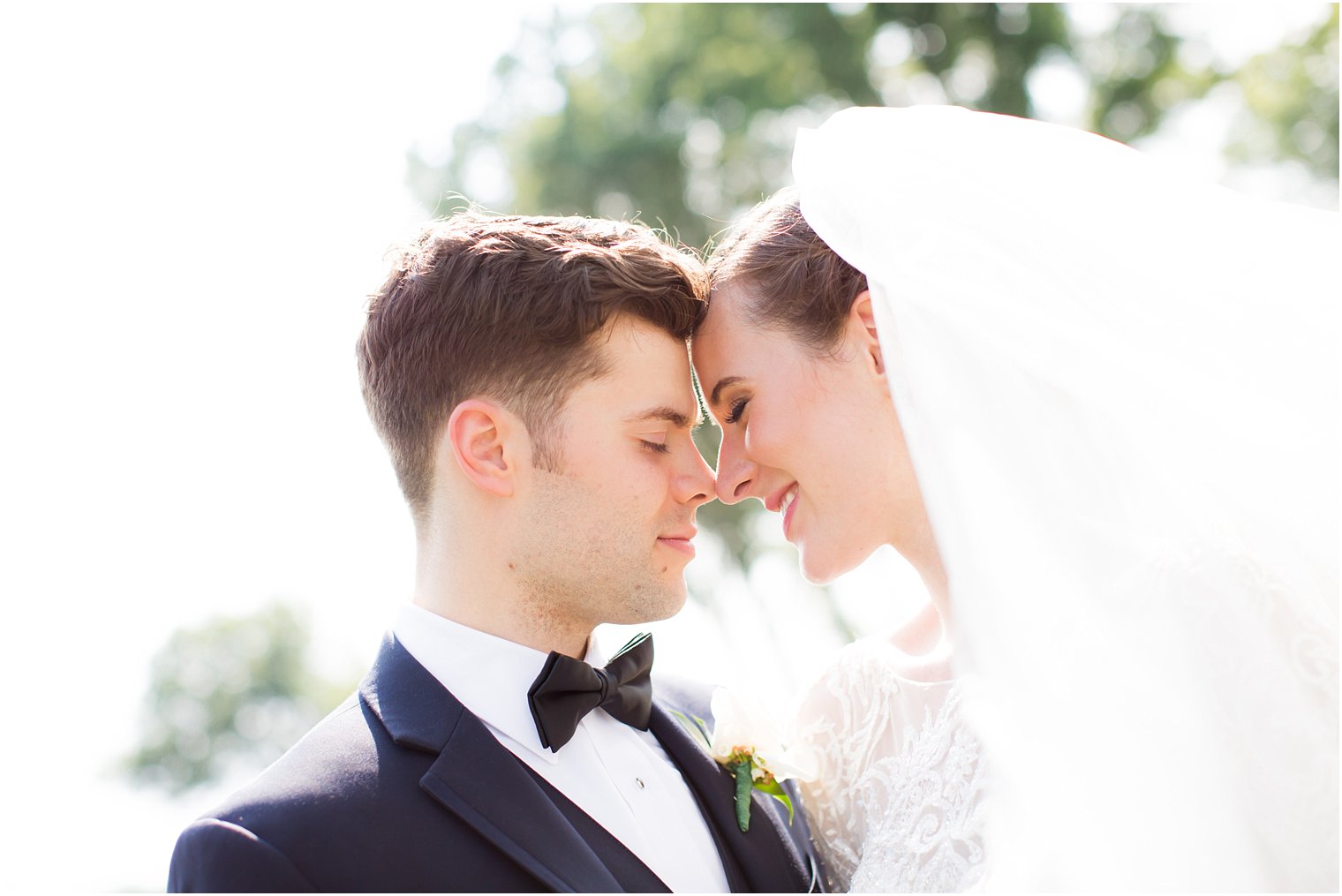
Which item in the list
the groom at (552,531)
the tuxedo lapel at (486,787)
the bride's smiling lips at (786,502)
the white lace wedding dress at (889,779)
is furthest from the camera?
the bride's smiling lips at (786,502)

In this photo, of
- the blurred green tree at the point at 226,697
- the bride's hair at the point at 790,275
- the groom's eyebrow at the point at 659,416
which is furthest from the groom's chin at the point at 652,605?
the blurred green tree at the point at 226,697

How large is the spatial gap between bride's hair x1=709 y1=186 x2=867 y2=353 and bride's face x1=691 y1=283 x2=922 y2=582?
0.11 ft

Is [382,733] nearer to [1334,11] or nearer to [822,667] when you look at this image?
[822,667]

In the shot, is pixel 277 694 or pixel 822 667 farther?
pixel 277 694

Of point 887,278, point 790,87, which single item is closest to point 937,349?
point 887,278

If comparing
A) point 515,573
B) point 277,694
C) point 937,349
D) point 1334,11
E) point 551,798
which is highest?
point 1334,11

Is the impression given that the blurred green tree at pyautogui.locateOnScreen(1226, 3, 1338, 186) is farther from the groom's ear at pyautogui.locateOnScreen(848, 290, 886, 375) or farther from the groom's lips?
the groom's lips

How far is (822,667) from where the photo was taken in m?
3.85

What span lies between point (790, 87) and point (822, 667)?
13.4 m

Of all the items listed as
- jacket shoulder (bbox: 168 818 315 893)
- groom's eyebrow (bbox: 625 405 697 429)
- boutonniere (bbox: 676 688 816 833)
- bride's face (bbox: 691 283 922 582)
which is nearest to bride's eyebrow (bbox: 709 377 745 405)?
bride's face (bbox: 691 283 922 582)

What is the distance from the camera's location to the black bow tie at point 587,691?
10.1ft

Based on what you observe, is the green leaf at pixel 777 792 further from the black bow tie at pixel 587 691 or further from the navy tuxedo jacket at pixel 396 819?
the navy tuxedo jacket at pixel 396 819

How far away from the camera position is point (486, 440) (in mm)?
3422

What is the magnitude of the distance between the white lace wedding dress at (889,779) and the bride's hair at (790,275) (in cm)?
111
